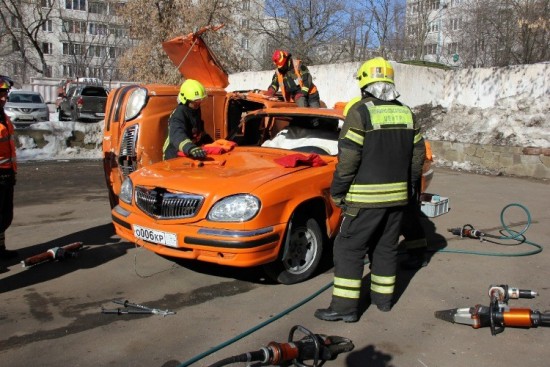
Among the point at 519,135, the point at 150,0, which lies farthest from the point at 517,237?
the point at 150,0

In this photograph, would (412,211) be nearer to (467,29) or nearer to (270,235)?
(270,235)

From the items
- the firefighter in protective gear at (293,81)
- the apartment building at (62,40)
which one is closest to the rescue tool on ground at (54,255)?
the firefighter in protective gear at (293,81)

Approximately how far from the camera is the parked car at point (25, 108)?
2125 centimetres

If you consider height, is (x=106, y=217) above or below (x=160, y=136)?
below

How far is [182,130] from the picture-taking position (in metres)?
5.86

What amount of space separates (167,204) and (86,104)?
1885cm

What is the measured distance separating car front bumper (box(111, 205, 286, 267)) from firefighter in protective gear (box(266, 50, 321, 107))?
445 centimetres

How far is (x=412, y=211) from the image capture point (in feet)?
16.0

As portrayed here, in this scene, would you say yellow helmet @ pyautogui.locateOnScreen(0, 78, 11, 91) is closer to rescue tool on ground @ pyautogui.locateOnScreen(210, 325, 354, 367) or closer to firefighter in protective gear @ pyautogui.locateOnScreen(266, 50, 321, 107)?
rescue tool on ground @ pyautogui.locateOnScreen(210, 325, 354, 367)

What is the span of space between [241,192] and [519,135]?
11126 millimetres

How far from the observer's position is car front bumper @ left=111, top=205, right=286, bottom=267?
163 inches

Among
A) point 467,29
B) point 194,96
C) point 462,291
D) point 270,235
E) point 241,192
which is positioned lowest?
point 462,291

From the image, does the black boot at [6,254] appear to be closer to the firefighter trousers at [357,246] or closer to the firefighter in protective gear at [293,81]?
the firefighter trousers at [357,246]

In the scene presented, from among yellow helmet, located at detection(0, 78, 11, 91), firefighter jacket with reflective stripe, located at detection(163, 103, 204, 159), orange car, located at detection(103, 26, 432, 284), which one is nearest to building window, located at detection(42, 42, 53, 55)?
firefighter jacket with reflective stripe, located at detection(163, 103, 204, 159)
